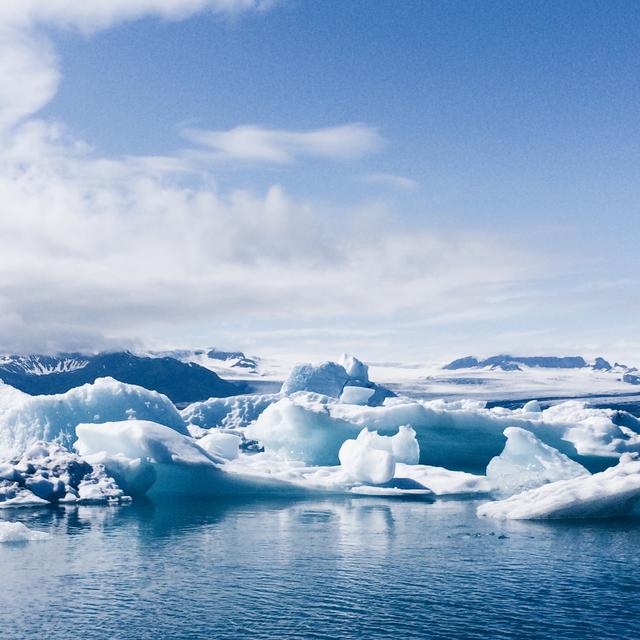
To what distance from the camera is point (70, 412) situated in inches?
1449

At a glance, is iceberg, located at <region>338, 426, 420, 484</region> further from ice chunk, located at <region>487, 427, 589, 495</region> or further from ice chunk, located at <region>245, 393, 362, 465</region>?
ice chunk, located at <region>245, 393, 362, 465</region>

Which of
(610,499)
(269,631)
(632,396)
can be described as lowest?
(269,631)

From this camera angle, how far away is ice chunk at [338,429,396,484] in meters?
33.6

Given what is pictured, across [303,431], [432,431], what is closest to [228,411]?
[432,431]

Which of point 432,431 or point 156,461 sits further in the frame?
point 432,431

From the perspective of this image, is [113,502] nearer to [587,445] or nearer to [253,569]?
[253,569]

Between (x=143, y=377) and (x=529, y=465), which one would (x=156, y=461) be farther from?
(x=143, y=377)

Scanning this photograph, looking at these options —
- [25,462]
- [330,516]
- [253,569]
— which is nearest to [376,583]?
[253,569]

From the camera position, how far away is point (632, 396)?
466ft

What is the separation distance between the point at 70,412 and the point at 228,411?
37109mm

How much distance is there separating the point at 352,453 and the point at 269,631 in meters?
20.3

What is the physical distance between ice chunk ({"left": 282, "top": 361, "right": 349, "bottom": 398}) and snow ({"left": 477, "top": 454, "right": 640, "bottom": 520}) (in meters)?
47.7

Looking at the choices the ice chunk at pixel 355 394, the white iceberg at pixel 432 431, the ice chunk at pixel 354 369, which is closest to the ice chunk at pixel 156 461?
the white iceberg at pixel 432 431

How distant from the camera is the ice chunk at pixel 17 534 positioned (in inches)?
875
